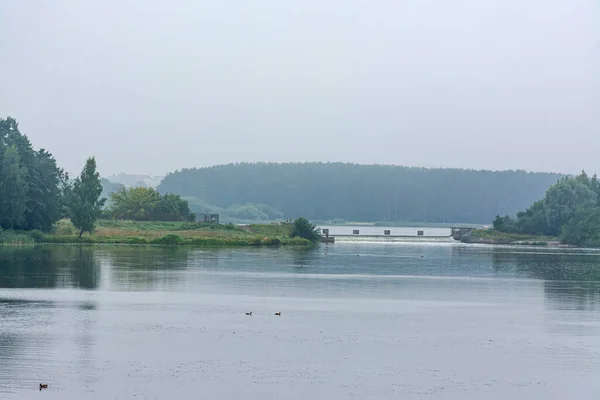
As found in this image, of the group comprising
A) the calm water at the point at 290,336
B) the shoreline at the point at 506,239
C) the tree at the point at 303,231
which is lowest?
the calm water at the point at 290,336

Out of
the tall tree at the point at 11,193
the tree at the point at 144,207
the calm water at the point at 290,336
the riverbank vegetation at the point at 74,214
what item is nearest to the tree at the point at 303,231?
the riverbank vegetation at the point at 74,214

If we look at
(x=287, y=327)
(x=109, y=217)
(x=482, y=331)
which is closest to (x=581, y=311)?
(x=482, y=331)

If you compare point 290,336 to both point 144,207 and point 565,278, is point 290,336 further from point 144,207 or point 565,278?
point 144,207

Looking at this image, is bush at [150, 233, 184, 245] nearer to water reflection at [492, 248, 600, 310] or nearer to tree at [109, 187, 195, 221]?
tree at [109, 187, 195, 221]

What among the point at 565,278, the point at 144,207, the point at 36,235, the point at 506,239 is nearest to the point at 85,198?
the point at 36,235

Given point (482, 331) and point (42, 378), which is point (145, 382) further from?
point (482, 331)

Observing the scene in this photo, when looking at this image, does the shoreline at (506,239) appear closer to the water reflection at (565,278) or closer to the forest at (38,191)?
the water reflection at (565,278)

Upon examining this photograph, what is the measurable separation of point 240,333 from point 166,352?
4.80 meters

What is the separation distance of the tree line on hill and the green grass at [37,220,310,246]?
45.3 metres

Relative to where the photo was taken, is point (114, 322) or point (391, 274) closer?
point (114, 322)

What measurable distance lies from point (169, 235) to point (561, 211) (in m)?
73.5

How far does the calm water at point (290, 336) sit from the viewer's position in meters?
22.8

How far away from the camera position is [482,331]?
110 ft

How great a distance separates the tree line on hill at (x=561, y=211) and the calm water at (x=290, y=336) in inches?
3586
